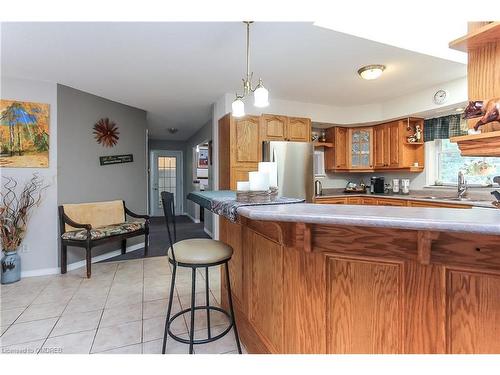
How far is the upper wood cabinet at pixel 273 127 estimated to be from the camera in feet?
13.0

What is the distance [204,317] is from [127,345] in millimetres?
633

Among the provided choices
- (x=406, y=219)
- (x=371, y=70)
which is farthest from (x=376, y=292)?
(x=371, y=70)

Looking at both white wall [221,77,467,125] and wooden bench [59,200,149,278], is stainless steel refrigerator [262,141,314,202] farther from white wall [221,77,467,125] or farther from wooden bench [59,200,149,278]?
wooden bench [59,200,149,278]

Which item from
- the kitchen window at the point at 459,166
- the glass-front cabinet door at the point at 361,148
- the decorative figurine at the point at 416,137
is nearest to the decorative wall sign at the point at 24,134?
the glass-front cabinet door at the point at 361,148

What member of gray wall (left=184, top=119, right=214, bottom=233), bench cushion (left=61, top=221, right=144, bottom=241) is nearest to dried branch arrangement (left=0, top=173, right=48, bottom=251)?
bench cushion (left=61, top=221, right=144, bottom=241)

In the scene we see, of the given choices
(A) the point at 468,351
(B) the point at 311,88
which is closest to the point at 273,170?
(A) the point at 468,351

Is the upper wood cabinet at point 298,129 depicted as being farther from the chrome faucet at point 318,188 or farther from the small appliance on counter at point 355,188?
the small appliance on counter at point 355,188

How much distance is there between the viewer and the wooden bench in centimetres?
328

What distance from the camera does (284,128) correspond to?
4105 mm

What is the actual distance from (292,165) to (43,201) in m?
3.24

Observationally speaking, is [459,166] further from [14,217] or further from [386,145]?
[14,217]

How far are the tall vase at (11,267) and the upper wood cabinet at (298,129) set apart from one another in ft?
12.2

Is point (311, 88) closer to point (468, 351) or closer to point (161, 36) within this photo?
point (161, 36)

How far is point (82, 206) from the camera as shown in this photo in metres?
3.68
